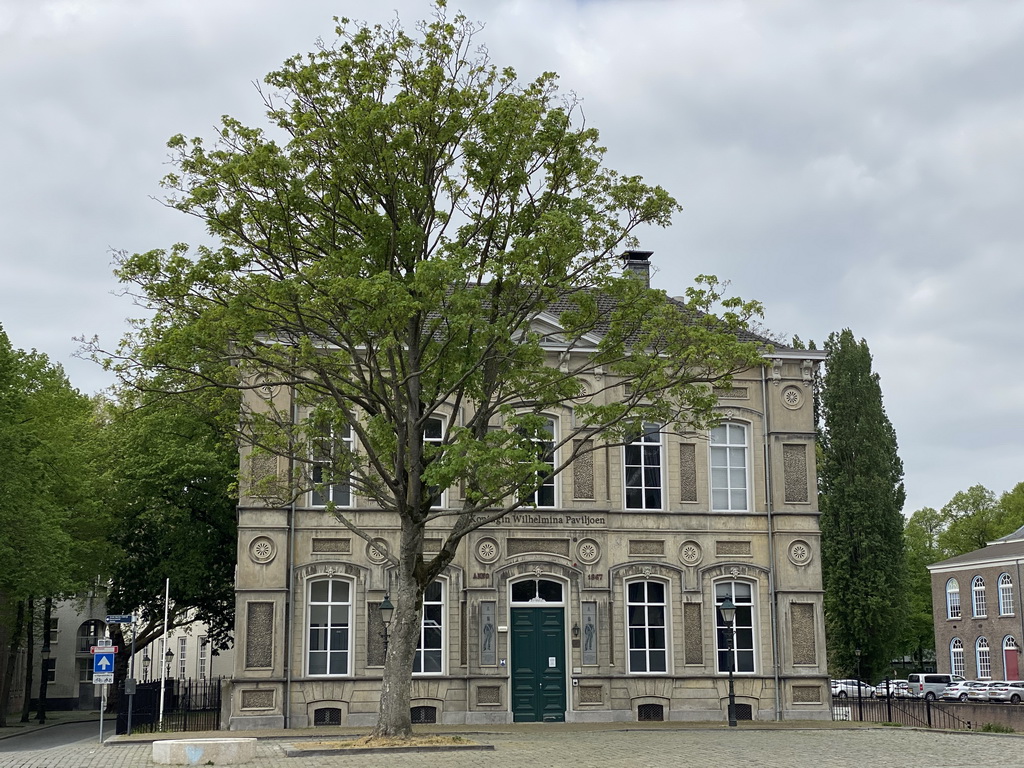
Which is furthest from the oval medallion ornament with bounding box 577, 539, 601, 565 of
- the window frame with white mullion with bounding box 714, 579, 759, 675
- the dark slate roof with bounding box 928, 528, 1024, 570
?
the dark slate roof with bounding box 928, 528, 1024, 570

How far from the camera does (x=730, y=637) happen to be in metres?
27.9

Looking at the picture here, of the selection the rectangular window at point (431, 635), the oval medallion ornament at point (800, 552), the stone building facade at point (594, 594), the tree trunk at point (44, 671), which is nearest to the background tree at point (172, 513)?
the tree trunk at point (44, 671)

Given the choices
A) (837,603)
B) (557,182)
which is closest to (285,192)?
(557,182)

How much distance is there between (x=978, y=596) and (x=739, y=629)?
41877 mm

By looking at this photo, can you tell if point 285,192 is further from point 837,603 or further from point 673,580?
point 837,603

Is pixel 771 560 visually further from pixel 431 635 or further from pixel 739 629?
pixel 431 635

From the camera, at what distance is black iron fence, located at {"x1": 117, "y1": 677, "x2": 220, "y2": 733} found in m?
26.7

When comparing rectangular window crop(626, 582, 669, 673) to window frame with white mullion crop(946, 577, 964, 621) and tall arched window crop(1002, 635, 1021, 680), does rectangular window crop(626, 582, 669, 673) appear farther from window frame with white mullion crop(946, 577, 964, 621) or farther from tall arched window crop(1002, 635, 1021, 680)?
window frame with white mullion crop(946, 577, 964, 621)

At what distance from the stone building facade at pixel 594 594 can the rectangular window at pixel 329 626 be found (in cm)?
5

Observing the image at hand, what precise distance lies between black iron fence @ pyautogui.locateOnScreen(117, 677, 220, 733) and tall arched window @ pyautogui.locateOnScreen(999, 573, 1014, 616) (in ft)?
152

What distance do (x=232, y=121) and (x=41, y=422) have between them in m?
21.8

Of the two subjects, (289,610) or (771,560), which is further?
(771,560)

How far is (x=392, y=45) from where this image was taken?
770 inches

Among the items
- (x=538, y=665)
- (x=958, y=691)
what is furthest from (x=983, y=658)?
(x=538, y=665)
